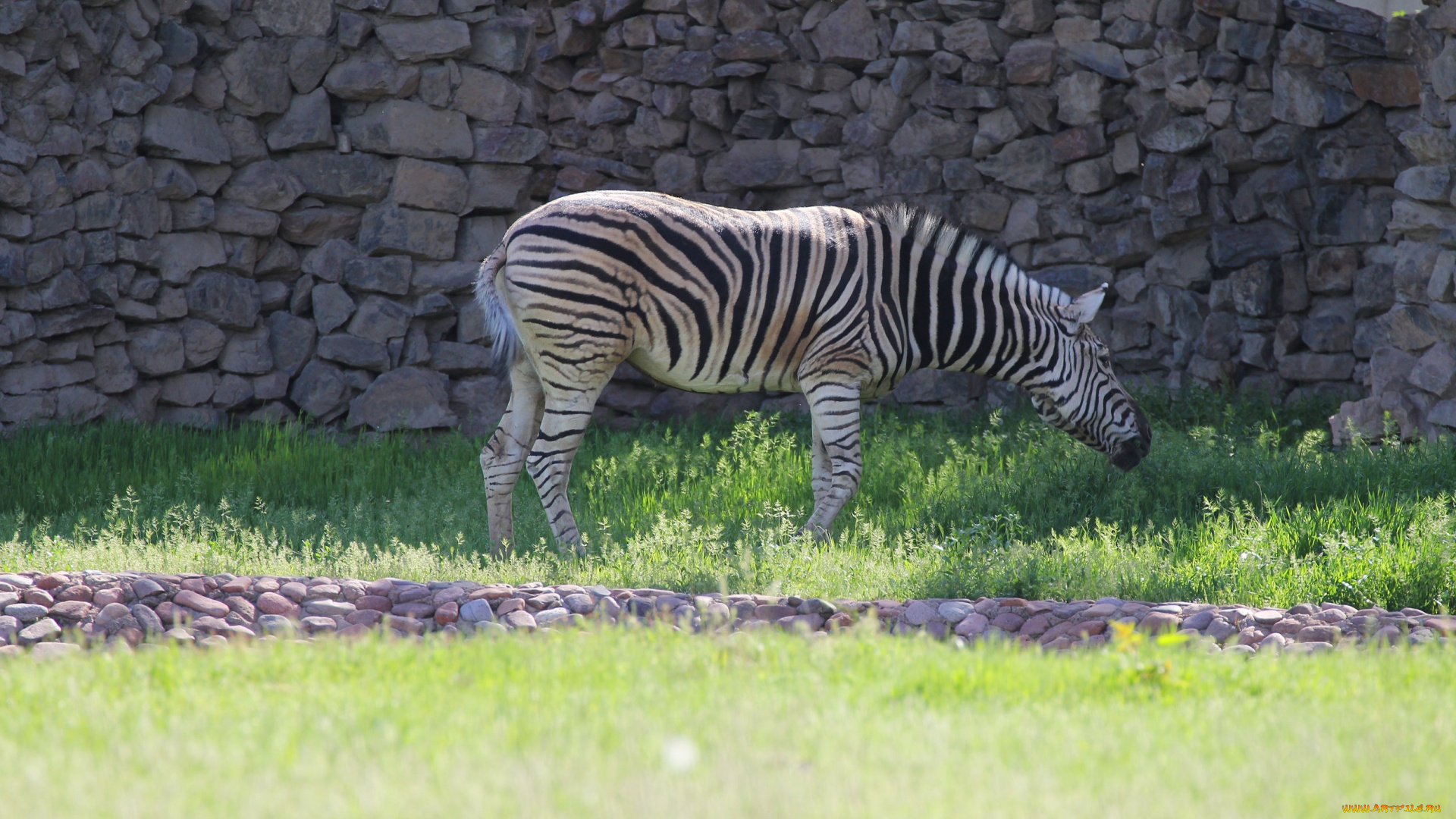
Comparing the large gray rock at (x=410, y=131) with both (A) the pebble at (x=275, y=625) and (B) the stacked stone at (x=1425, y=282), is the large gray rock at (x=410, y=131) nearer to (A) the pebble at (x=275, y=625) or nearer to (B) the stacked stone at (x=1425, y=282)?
(A) the pebble at (x=275, y=625)

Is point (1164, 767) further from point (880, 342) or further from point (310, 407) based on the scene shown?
point (310, 407)

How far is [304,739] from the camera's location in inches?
125

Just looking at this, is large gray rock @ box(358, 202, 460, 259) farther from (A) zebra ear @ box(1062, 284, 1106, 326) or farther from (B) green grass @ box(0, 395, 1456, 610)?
(A) zebra ear @ box(1062, 284, 1106, 326)

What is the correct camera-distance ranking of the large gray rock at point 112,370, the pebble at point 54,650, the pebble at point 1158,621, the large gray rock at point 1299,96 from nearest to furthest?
the pebble at point 54,650, the pebble at point 1158,621, the large gray rock at point 1299,96, the large gray rock at point 112,370

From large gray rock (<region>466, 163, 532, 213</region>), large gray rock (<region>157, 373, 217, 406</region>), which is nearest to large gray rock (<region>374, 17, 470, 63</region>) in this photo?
→ large gray rock (<region>466, 163, 532, 213</region>)

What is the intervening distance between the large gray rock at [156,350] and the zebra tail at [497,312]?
4027mm

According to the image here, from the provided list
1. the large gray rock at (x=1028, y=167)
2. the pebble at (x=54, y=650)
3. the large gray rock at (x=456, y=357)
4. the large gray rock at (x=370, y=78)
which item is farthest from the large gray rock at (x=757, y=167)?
the pebble at (x=54, y=650)

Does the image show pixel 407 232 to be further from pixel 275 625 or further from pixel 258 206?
pixel 275 625

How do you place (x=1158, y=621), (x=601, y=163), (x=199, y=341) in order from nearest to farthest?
(x=1158, y=621) → (x=199, y=341) → (x=601, y=163)

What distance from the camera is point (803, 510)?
746cm

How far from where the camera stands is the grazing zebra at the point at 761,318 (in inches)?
258

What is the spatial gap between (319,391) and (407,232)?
1.38m

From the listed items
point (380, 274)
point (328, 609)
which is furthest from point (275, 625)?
point (380, 274)

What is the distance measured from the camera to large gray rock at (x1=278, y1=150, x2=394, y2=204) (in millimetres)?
10188
